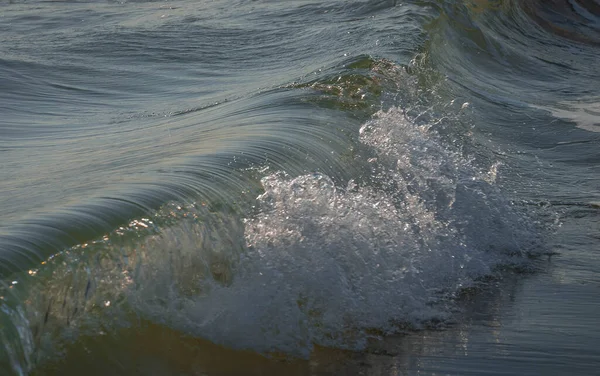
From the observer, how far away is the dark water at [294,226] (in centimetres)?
345

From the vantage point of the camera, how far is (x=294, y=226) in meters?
4.03

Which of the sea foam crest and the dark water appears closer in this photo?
the dark water

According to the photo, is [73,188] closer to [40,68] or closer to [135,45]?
[40,68]

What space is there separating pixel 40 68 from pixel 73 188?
563 cm

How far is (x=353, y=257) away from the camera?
13.5 ft

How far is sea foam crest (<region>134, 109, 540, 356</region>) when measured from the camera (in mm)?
3641

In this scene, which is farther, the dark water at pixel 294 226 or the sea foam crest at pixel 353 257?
the sea foam crest at pixel 353 257

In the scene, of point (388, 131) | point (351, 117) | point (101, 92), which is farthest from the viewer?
point (101, 92)

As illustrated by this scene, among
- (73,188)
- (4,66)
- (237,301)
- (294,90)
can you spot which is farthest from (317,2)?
(237,301)

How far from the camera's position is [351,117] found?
664 cm

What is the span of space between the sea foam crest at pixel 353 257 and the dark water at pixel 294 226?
0.4 inches

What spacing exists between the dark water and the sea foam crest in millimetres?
10

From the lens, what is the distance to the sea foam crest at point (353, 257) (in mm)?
3641

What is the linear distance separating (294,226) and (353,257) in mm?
329
